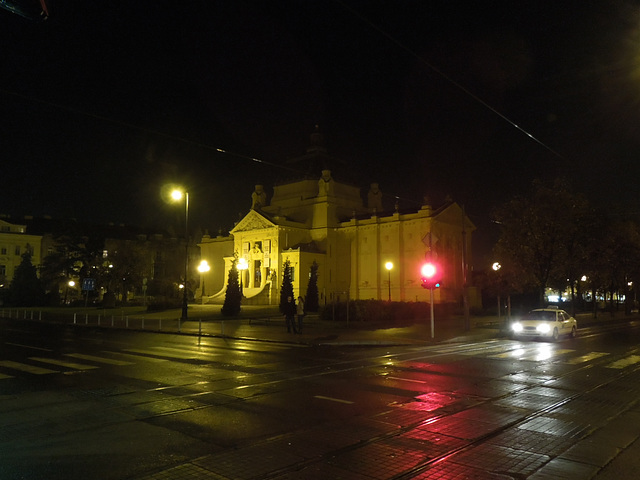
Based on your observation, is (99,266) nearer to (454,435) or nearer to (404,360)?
(404,360)

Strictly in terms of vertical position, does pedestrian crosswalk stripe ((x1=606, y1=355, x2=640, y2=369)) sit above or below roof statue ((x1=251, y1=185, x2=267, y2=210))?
below

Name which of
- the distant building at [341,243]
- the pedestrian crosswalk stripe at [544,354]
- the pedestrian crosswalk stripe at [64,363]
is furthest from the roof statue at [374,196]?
the pedestrian crosswalk stripe at [64,363]

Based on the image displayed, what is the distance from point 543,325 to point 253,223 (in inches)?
1922

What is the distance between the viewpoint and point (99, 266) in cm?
6456

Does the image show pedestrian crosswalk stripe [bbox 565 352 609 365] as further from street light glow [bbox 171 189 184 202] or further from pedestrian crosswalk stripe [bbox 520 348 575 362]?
street light glow [bbox 171 189 184 202]

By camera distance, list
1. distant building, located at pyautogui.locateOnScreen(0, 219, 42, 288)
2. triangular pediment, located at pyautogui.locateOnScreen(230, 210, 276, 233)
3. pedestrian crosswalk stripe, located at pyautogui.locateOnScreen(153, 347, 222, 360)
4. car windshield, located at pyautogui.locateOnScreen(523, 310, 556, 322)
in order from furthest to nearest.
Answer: distant building, located at pyautogui.locateOnScreen(0, 219, 42, 288), triangular pediment, located at pyautogui.locateOnScreen(230, 210, 276, 233), car windshield, located at pyautogui.locateOnScreen(523, 310, 556, 322), pedestrian crosswalk stripe, located at pyautogui.locateOnScreen(153, 347, 222, 360)

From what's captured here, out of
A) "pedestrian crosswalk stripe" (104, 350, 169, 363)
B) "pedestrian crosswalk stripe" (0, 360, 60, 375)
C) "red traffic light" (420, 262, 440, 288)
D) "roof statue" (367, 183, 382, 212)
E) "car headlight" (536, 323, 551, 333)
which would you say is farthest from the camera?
"roof statue" (367, 183, 382, 212)

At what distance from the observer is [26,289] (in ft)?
223

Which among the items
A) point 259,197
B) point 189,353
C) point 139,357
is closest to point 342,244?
point 259,197

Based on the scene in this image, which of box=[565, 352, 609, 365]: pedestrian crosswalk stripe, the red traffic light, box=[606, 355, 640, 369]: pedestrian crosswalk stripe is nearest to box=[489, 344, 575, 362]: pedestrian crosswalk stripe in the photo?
box=[565, 352, 609, 365]: pedestrian crosswalk stripe

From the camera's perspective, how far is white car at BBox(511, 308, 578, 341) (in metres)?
24.1

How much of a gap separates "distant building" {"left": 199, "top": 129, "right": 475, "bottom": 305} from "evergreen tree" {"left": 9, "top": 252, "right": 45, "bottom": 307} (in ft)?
77.5

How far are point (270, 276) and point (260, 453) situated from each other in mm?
57162

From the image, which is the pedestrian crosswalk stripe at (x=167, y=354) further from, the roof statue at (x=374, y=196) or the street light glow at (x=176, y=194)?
the roof statue at (x=374, y=196)
